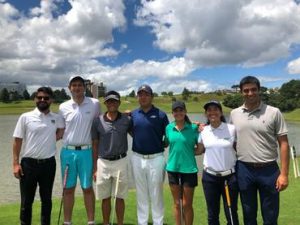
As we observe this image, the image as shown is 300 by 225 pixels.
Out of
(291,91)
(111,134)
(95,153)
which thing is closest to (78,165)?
(95,153)

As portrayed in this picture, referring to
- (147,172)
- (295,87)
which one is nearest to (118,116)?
(147,172)

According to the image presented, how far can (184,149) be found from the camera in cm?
674

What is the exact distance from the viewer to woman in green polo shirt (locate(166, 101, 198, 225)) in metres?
6.74

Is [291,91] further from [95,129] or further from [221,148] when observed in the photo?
[221,148]

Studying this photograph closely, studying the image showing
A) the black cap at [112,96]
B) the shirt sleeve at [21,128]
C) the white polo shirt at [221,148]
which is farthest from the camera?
the black cap at [112,96]

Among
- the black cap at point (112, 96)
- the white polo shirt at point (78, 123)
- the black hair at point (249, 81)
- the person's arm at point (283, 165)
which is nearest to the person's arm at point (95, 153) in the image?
the white polo shirt at point (78, 123)

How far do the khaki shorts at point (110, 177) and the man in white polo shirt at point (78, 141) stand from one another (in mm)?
212

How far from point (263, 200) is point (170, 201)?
4.65 meters

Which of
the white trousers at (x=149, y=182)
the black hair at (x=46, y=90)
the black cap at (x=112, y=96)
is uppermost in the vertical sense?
the black hair at (x=46, y=90)

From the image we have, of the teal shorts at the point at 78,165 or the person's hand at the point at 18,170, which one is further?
the teal shorts at the point at 78,165

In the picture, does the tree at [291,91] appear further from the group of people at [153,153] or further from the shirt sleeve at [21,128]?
the shirt sleeve at [21,128]

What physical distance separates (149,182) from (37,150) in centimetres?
200

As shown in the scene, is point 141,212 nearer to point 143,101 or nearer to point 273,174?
point 143,101

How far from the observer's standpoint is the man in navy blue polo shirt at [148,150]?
7.02m
